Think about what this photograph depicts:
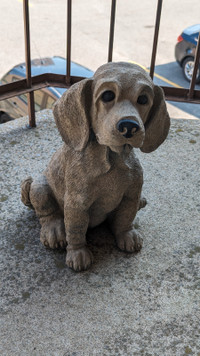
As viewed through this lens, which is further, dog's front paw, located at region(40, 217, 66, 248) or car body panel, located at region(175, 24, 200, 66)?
car body panel, located at region(175, 24, 200, 66)

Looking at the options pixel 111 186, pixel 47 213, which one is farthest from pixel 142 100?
pixel 47 213

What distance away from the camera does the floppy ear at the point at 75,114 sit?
1.89 metres

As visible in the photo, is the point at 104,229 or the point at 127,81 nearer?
the point at 127,81

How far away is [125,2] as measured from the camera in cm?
1183

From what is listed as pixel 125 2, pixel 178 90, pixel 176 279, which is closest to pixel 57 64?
pixel 178 90

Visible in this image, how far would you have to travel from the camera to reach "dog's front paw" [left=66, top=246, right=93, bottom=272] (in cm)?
225

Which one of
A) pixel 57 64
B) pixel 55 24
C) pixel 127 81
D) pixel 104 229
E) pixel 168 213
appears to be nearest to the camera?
pixel 127 81

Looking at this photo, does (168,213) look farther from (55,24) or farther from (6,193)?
(55,24)

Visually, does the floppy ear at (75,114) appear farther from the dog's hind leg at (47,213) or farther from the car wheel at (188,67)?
the car wheel at (188,67)

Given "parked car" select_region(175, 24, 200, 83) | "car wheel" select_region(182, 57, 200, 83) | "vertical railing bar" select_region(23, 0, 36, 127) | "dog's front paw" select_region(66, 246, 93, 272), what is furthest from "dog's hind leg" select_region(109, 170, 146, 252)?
"car wheel" select_region(182, 57, 200, 83)

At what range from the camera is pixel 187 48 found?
7746 millimetres

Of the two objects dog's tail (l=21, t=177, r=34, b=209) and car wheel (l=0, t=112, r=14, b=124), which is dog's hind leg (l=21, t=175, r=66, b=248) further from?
car wheel (l=0, t=112, r=14, b=124)

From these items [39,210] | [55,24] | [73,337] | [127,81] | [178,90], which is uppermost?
[127,81]

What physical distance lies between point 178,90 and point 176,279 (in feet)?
5.48
